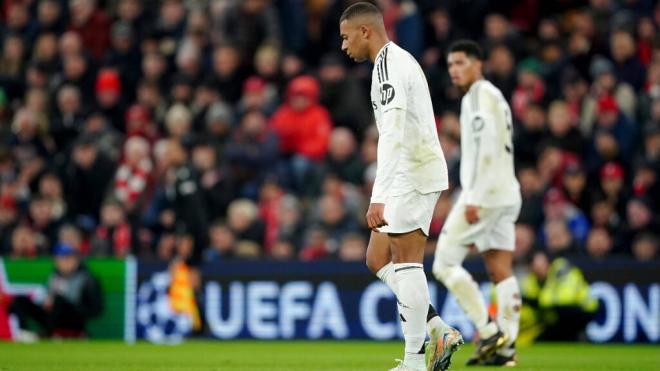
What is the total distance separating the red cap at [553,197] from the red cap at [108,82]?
22.3 feet

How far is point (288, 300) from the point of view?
49.8ft

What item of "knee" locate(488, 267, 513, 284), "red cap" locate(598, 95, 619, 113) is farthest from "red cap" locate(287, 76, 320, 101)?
"knee" locate(488, 267, 513, 284)

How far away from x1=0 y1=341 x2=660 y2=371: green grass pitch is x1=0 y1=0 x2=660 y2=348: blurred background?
0.97 meters

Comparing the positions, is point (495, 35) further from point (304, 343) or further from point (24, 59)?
point (24, 59)

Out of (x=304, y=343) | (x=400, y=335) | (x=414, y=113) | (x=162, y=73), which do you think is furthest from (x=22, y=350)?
(x=162, y=73)

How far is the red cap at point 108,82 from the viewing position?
18750 millimetres

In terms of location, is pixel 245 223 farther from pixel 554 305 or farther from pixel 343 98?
pixel 554 305

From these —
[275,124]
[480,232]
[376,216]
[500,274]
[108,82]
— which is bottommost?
[500,274]

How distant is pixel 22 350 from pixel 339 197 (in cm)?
510

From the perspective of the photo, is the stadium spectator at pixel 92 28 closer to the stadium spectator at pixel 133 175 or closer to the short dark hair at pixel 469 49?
the stadium spectator at pixel 133 175

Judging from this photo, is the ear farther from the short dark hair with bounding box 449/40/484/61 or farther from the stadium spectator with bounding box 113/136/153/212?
the stadium spectator with bounding box 113/136/153/212

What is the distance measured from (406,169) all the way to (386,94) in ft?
1.84

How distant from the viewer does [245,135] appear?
17.3 meters

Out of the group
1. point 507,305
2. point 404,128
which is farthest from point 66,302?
point 404,128
